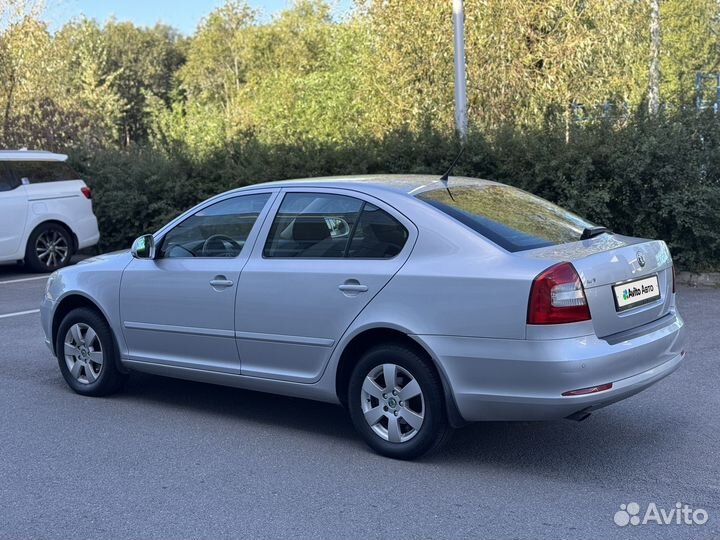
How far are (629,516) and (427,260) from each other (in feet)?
5.57

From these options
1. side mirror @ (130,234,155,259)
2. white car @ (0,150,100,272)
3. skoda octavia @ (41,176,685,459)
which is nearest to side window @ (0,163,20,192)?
white car @ (0,150,100,272)

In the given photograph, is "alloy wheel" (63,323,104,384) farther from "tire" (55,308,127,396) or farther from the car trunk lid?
the car trunk lid

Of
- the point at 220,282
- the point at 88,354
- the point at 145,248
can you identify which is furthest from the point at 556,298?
the point at 88,354

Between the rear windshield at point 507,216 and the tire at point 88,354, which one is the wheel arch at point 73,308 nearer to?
the tire at point 88,354

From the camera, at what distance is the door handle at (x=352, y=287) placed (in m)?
5.19

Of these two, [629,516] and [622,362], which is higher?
[622,362]

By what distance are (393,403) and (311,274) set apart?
93 centimetres

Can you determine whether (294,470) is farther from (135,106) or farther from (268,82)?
(135,106)

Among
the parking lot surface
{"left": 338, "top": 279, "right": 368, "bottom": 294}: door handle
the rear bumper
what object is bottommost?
the parking lot surface

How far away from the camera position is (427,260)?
199 inches

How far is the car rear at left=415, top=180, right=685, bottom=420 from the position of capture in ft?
15.1

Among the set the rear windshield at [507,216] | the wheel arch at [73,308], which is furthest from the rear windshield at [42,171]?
the rear windshield at [507,216]

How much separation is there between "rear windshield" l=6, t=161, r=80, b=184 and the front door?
8198 millimetres

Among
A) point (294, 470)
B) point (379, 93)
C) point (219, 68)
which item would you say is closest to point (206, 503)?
point (294, 470)
